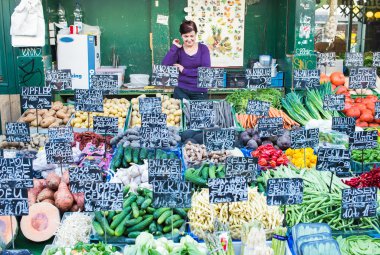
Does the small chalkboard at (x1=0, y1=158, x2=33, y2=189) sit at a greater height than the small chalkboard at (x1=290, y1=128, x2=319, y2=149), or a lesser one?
lesser

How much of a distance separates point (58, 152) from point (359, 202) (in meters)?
2.50

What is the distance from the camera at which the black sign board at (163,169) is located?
3.82 metres

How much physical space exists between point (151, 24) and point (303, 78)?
A: 13.1 feet

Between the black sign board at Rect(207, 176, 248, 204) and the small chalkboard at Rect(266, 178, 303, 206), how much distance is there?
0.19 metres

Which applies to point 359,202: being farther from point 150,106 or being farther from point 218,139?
point 150,106

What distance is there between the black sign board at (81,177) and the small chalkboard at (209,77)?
256cm

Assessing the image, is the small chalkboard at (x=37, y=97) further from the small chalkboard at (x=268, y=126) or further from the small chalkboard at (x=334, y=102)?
the small chalkboard at (x=334, y=102)

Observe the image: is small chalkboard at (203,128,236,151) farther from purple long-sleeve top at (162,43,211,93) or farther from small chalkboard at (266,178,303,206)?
purple long-sleeve top at (162,43,211,93)

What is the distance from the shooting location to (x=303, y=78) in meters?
6.14

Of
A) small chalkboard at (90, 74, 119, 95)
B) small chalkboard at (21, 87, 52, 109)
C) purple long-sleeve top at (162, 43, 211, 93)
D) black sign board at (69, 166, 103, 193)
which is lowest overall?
black sign board at (69, 166, 103, 193)

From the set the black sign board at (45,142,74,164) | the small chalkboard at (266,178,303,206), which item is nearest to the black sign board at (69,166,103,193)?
the black sign board at (45,142,74,164)

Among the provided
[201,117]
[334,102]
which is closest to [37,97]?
[201,117]

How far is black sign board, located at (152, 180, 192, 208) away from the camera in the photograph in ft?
11.6

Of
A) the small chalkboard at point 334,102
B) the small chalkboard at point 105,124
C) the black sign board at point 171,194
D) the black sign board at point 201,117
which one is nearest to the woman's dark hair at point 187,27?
the black sign board at point 201,117
